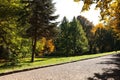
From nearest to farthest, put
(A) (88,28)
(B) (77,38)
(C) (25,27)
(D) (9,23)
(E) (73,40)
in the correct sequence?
(D) (9,23) < (C) (25,27) < (B) (77,38) < (E) (73,40) < (A) (88,28)

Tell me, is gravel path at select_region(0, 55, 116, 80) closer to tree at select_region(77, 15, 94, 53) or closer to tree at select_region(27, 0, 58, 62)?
tree at select_region(27, 0, 58, 62)

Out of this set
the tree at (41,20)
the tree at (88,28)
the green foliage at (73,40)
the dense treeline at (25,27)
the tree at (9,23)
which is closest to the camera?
the tree at (9,23)

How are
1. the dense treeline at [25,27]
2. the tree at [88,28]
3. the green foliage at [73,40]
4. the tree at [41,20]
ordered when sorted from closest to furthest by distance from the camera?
1. the dense treeline at [25,27]
2. the tree at [41,20]
3. the green foliage at [73,40]
4. the tree at [88,28]

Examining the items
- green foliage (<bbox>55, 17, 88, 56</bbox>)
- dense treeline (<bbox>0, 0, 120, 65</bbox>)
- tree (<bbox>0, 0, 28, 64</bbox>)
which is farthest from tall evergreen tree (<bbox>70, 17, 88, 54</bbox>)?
tree (<bbox>0, 0, 28, 64</bbox>)

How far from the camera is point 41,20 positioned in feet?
117

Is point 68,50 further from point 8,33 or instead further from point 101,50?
point 8,33

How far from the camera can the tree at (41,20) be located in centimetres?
3509

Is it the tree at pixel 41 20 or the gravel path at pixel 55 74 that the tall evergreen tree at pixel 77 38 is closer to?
the tree at pixel 41 20

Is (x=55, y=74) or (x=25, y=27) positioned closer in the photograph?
(x=55, y=74)

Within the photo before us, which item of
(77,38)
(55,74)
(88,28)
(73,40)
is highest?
(88,28)

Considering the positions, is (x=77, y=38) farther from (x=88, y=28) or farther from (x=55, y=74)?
(x=55, y=74)

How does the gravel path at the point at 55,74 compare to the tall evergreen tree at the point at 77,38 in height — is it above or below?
→ below

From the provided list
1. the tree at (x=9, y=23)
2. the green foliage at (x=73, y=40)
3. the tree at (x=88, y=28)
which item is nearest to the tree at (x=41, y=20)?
the tree at (x=9, y=23)

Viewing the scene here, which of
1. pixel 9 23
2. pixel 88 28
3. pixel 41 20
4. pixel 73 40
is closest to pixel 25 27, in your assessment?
pixel 41 20
